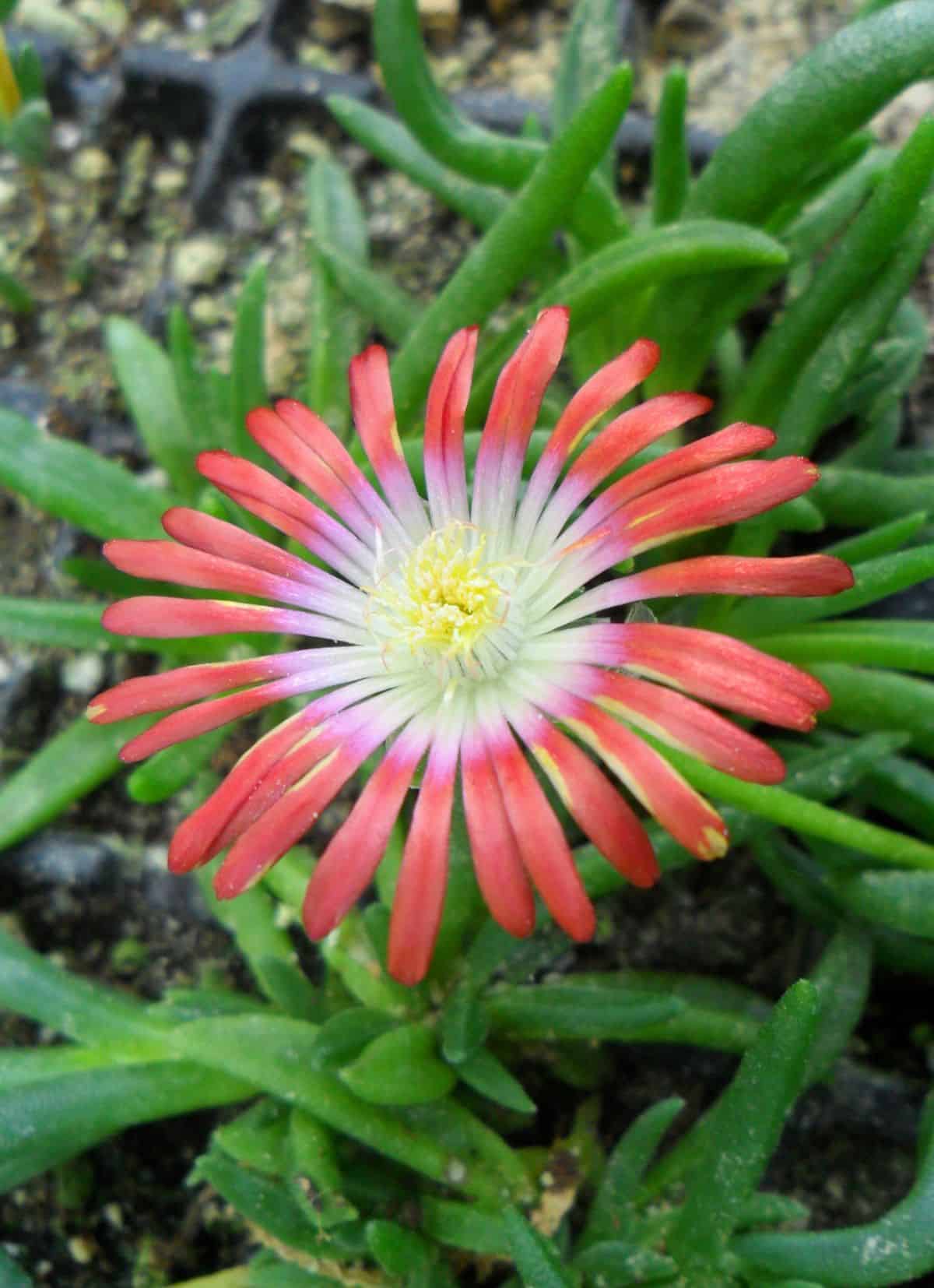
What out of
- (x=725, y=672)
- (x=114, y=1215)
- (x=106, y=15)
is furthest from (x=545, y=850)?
(x=106, y=15)

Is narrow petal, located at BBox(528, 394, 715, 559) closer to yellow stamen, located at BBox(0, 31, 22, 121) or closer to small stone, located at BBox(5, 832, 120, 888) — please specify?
small stone, located at BBox(5, 832, 120, 888)

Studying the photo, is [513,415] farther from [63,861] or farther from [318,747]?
[63,861]

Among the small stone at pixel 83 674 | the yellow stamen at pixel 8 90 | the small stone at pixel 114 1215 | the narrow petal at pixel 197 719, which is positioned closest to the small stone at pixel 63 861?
the small stone at pixel 83 674

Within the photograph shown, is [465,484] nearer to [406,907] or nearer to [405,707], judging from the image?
[405,707]

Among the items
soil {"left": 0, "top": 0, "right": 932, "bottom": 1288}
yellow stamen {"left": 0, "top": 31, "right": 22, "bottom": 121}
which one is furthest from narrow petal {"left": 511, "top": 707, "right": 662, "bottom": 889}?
yellow stamen {"left": 0, "top": 31, "right": 22, "bottom": 121}

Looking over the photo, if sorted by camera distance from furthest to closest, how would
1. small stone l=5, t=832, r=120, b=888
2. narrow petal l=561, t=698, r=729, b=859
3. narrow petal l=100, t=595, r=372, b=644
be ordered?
small stone l=5, t=832, r=120, b=888
narrow petal l=100, t=595, r=372, b=644
narrow petal l=561, t=698, r=729, b=859

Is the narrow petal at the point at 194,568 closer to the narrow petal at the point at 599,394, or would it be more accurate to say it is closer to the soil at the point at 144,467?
the narrow petal at the point at 599,394

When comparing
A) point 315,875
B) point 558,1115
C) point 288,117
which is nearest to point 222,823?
point 315,875

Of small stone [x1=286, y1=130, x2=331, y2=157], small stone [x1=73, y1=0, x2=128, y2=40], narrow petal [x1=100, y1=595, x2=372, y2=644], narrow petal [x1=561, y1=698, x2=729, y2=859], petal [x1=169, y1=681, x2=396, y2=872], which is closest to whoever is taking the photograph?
narrow petal [x1=561, y1=698, x2=729, y2=859]
